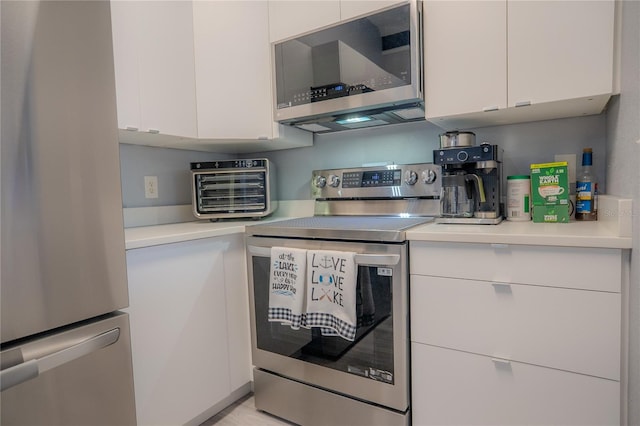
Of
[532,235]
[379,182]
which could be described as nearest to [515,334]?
[532,235]

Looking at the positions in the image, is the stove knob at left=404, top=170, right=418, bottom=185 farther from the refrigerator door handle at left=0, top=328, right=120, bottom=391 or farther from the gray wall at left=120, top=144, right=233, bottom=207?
the refrigerator door handle at left=0, top=328, right=120, bottom=391

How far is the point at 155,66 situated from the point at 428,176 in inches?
53.1

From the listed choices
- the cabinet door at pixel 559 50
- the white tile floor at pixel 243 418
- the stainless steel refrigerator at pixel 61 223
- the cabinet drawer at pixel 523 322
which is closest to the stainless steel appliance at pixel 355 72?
the cabinet door at pixel 559 50

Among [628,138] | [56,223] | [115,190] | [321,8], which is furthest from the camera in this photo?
[321,8]

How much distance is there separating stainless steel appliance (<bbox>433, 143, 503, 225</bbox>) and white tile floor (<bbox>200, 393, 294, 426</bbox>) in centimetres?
117

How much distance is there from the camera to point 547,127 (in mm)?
1549

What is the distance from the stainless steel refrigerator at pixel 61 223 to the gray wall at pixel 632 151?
4.16 ft

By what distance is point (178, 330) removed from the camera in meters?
1.41

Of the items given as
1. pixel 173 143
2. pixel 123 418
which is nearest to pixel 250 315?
pixel 123 418

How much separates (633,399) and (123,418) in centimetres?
130

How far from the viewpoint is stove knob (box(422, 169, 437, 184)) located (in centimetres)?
169

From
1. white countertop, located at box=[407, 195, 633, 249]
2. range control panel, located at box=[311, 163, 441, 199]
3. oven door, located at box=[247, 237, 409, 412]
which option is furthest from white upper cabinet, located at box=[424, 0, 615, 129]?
oven door, located at box=[247, 237, 409, 412]

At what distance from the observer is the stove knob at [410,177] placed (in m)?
1.74

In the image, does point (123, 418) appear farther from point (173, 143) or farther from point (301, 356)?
point (173, 143)
